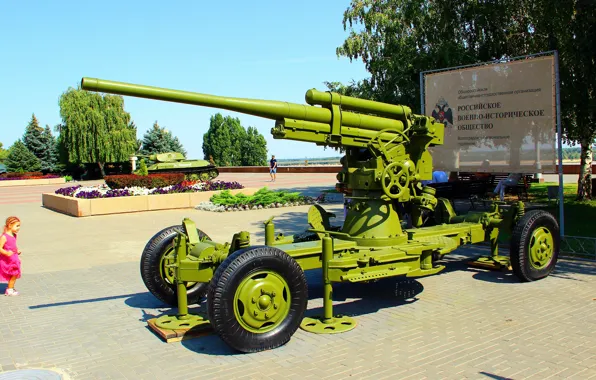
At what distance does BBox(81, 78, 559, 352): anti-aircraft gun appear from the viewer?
460 centimetres

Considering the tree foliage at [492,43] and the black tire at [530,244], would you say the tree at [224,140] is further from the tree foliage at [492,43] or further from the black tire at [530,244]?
the black tire at [530,244]

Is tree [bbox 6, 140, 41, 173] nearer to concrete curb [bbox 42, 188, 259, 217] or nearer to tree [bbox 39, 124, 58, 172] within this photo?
tree [bbox 39, 124, 58, 172]

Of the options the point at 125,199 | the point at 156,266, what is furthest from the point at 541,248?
the point at 125,199

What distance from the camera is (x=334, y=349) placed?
15.4 ft

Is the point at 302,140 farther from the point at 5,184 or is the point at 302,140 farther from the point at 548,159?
the point at 5,184

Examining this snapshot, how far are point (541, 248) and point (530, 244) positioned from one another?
10.2 inches

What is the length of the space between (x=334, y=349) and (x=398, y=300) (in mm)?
1778

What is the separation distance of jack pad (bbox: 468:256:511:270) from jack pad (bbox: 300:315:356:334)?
3032mm

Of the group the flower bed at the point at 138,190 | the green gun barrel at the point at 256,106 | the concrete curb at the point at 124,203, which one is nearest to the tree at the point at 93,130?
the flower bed at the point at 138,190

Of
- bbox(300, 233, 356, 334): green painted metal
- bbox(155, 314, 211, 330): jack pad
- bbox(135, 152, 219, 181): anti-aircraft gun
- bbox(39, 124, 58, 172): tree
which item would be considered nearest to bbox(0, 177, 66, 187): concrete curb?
bbox(39, 124, 58, 172): tree

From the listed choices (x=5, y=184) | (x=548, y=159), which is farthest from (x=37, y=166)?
(x=548, y=159)

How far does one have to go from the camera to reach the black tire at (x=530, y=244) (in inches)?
263

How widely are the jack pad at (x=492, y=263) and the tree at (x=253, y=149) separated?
6080cm

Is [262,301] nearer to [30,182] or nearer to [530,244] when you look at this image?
[530,244]
